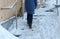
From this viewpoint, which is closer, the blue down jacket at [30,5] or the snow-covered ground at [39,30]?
the snow-covered ground at [39,30]

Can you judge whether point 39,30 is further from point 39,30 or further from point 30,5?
point 30,5

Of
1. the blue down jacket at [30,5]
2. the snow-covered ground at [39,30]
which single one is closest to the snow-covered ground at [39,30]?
the snow-covered ground at [39,30]

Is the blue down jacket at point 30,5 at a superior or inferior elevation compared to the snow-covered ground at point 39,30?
superior

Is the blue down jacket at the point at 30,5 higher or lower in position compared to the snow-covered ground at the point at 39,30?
higher

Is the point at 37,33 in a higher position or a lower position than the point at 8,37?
lower

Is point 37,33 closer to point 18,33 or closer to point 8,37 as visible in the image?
point 18,33

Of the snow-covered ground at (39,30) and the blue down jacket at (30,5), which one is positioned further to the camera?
the blue down jacket at (30,5)

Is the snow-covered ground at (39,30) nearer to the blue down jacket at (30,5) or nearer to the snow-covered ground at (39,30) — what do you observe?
the snow-covered ground at (39,30)

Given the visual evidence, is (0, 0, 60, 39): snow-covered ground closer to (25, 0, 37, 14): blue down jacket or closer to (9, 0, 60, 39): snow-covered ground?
(9, 0, 60, 39): snow-covered ground

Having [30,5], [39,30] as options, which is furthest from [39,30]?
[30,5]

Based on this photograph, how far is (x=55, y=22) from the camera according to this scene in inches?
345

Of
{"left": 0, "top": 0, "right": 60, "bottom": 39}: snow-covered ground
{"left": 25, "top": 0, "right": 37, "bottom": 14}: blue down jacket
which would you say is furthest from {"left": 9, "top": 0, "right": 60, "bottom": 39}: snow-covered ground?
{"left": 25, "top": 0, "right": 37, "bottom": 14}: blue down jacket

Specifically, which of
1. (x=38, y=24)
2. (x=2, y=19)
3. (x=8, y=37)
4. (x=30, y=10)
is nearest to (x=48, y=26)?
(x=38, y=24)

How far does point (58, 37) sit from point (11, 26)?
1699 millimetres
